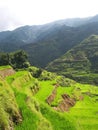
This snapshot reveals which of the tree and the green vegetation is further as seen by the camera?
the tree

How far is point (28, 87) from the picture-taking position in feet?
241

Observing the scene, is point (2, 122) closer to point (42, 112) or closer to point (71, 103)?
point (42, 112)

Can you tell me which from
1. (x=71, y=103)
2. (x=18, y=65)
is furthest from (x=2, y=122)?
(x=18, y=65)

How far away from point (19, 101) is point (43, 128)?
21.7 ft

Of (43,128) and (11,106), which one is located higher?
(11,106)

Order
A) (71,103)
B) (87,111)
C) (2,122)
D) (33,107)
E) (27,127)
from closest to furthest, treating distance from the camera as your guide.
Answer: (2,122) < (27,127) < (33,107) < (87,111) < (71,103)

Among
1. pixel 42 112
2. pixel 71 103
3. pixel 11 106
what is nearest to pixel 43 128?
pixel 11 106

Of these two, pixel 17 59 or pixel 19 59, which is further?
pixel 17 59

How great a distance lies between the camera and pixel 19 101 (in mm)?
43156

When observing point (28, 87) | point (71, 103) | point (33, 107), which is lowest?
point (71, 103)

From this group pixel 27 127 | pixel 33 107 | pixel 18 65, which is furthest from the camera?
pixel 18 65

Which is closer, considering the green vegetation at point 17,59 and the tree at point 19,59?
the green vegetation at point 17,59

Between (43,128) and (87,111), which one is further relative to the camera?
(87,111)

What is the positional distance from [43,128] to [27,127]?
6.06ft
